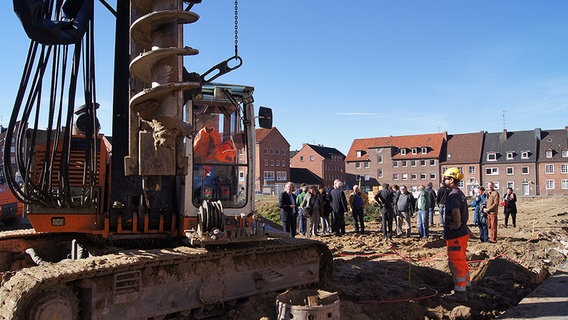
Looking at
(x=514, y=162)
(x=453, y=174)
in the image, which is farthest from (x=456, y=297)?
(x=514, y=162)

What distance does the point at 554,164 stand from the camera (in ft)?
203

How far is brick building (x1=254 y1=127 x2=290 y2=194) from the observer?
68688mm

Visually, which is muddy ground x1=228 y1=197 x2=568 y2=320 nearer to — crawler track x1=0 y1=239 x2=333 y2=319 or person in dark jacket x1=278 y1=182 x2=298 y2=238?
crawler track x1=0 y1=239 x2=333 y2=319

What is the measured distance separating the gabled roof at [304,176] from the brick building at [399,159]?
17.8 feet

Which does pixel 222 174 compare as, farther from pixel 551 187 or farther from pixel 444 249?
pixel 551 187

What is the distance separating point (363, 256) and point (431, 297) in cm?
394

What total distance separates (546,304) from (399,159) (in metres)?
68.3

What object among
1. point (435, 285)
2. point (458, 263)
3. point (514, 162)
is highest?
point (514, 162)

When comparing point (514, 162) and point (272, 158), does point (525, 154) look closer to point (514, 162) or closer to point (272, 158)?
point (514, 162)

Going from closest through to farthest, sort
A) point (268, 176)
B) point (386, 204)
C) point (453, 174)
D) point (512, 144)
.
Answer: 1. point (453, 174)
2. point (386, 204)
3. point (512, 144)
4. point (268, 176)

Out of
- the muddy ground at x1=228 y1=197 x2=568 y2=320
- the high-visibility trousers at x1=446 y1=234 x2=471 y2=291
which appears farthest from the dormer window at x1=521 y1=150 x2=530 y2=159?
the high-visibility trousers at x1=446 y1=234 x2=471 y2=291

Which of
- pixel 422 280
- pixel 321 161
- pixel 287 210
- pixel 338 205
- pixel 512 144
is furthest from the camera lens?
pixel 321 161

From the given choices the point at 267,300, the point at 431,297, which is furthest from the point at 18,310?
the point at 431,297

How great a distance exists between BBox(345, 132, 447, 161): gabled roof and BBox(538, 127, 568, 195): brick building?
42.7ft
